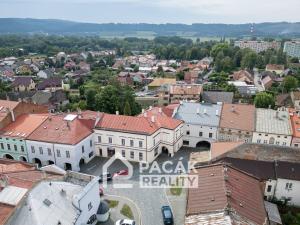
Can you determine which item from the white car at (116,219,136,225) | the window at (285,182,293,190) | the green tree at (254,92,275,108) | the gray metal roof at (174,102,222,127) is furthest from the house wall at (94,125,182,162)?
the green tree at (254,92,275,108)

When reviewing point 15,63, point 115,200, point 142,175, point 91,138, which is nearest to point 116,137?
point 91,138

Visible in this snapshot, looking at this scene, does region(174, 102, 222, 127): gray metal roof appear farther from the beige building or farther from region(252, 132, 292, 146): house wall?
region(252, 132, 292, 146): house wall

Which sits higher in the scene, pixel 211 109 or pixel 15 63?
pixel 211 109

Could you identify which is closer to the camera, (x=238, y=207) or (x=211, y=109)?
(x=238, y=207)

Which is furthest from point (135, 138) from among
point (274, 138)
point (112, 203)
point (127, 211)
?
point (274, 138)

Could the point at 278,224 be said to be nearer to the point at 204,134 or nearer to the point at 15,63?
the point at 204,134

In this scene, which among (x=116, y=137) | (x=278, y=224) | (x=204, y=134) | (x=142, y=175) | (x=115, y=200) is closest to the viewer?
(x=278, y=224)

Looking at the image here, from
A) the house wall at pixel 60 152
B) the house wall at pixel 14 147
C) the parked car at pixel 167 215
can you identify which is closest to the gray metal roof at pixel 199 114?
the house wall at pixel 60 152
